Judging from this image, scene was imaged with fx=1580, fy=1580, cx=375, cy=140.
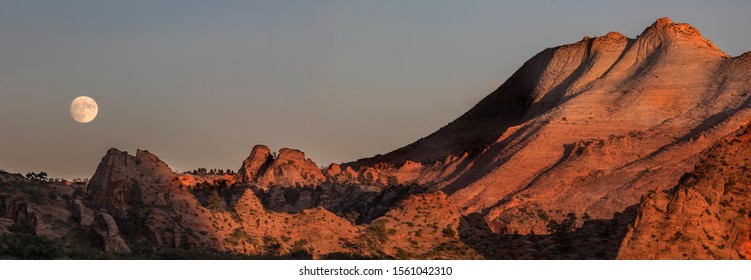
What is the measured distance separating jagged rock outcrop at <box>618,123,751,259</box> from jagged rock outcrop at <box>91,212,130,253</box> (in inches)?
998

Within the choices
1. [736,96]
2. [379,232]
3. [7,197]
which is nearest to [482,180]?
[736,96]

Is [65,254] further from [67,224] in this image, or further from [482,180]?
[482,180]

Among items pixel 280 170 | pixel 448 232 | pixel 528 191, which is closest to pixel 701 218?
pixel 448 232

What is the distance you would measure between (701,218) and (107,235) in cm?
2952

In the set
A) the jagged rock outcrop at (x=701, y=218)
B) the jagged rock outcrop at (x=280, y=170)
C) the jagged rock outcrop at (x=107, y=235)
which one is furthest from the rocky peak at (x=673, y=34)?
the jagged rock outcrop at (x=107, y=235)

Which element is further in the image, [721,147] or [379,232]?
[379,232]

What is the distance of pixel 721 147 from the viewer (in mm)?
79000

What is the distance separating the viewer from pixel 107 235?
79375 millimetres

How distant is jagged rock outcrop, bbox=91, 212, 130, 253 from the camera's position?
77.1 m

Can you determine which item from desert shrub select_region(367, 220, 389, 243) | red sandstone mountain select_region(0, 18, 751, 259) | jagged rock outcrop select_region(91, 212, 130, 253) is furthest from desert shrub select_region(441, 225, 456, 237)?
jagged rock outcrop select_region(91, 212, 130, 253)

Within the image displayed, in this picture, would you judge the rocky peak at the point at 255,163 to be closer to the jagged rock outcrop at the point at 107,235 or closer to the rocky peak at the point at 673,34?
the rocky peak at the point at 673,34

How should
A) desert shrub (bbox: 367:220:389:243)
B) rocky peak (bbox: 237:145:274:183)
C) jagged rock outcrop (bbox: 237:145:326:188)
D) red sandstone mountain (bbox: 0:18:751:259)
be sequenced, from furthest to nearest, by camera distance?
rocky peak (bbox: 237:145:274:183), jagged rock outcrop (bbox: 237:145:326:188), desert shrub (bbox: 367:220:389:243), red sandstone mountain (bbox: 0:18:751:259)

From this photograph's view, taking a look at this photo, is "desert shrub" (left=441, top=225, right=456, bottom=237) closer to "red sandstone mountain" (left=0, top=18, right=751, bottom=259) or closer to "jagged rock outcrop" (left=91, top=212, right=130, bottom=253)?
"red sandstone mountain" (left=0, top=18, right=751, bottom=259)

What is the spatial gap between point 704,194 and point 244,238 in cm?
2994
